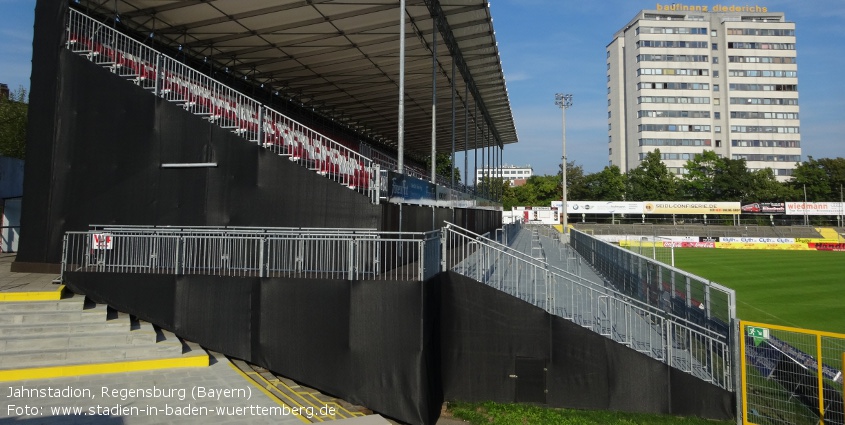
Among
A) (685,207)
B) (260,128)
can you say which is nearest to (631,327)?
(260,128)

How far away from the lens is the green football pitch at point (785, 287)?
16075mm

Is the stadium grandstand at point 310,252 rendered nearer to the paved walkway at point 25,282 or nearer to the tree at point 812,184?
the paved walkway at point 25,282

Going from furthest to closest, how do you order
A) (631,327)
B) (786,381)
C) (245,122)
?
(245,122) < (631,327) < (786,381)

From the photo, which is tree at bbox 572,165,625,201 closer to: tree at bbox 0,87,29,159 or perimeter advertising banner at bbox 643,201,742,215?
perimeter advertising banner at bbox 643,201,742,215

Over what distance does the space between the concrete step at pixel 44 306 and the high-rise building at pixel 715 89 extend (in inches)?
3673

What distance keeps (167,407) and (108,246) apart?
4375mm

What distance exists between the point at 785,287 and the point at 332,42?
23.0 meters

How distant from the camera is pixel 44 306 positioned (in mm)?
9250

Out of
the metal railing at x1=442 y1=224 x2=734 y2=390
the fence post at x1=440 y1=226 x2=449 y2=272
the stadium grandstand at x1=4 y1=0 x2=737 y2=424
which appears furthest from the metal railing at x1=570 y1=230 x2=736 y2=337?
the fence post at x1=440 y1=226 x2=449 y2=272

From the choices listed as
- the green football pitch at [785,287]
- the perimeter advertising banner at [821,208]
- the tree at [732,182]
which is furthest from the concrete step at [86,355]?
the tree at [732,182]

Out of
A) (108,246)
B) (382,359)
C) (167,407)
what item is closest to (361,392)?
(382,359)

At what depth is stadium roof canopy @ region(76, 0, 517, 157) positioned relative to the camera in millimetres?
16344

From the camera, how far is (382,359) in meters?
8.34

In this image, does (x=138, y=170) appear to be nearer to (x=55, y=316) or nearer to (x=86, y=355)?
(x=55, y=316)
